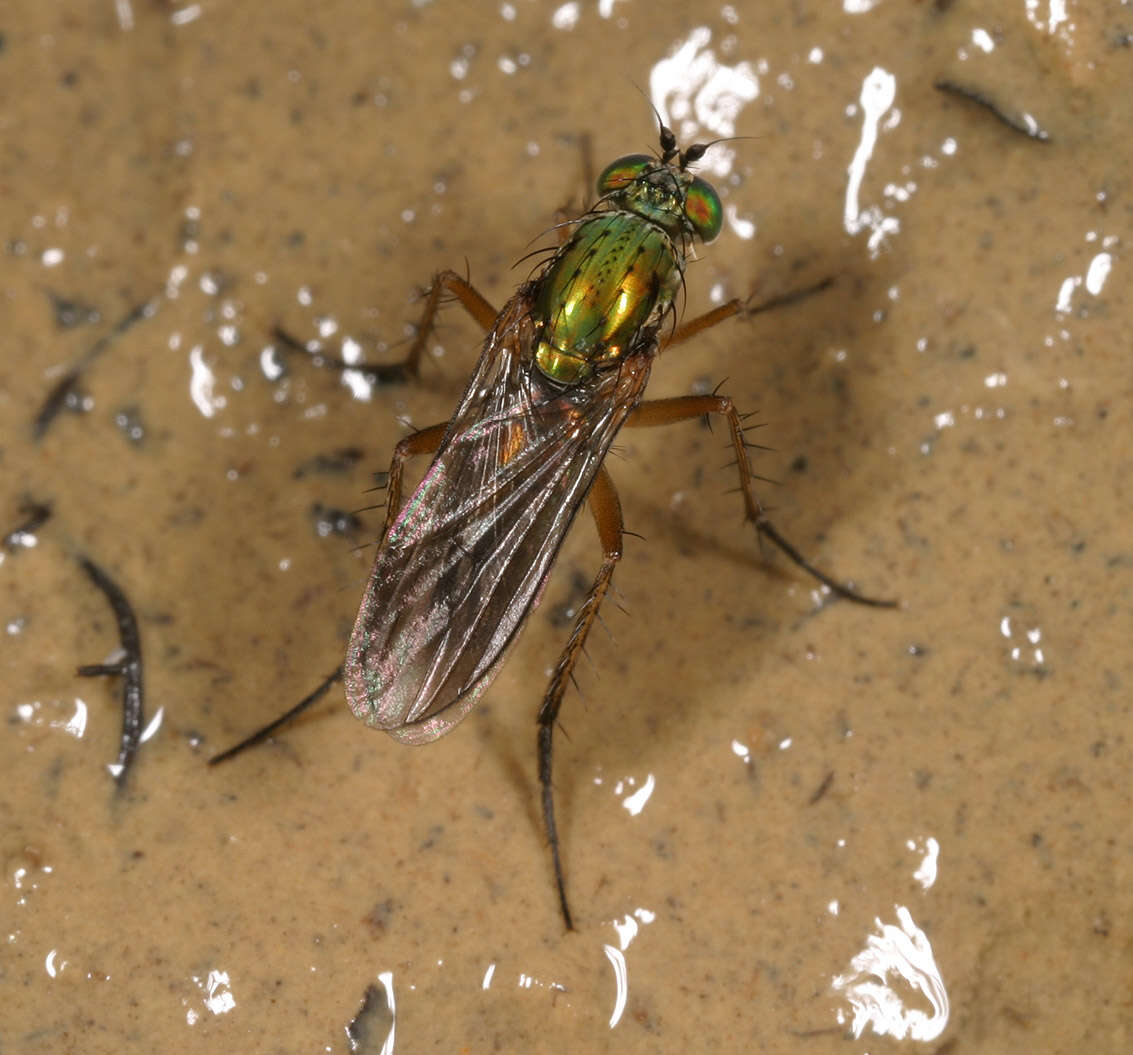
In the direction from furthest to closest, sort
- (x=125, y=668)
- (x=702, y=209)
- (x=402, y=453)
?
(x=125, y=668)
(x=702, y=209)
(x=402, y=453)

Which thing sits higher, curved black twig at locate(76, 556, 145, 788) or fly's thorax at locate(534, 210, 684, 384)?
fly's thorax at locate(534, 210, 684, 384)

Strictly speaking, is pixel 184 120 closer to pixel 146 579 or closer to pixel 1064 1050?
pixel 146 579

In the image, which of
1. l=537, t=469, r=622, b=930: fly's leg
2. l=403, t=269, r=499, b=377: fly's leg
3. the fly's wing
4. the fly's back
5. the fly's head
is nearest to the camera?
the fly's wing

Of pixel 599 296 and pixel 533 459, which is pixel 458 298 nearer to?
pixel 599 296

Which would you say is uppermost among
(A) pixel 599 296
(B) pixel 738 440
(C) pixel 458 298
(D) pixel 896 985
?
(A) pixel 599 296

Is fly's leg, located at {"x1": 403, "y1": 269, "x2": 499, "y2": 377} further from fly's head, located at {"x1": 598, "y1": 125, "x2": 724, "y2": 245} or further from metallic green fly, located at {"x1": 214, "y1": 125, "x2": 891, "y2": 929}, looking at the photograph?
fly's head, located at {"x1": 598, "y1": 125, "x2": 724, "y2": 245}

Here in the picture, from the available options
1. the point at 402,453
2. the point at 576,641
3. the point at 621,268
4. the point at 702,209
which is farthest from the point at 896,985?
the point at 702,209

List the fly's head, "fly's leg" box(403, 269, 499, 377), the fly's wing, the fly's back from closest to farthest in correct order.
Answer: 1. the fly's wing
2. the fly's back
3. the fly's head
4. "fly's leg" box(403, 269, 499, 377)

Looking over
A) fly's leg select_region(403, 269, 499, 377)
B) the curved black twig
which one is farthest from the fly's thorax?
→ the curved black twig

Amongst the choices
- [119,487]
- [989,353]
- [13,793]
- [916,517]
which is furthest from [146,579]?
[989,353]
